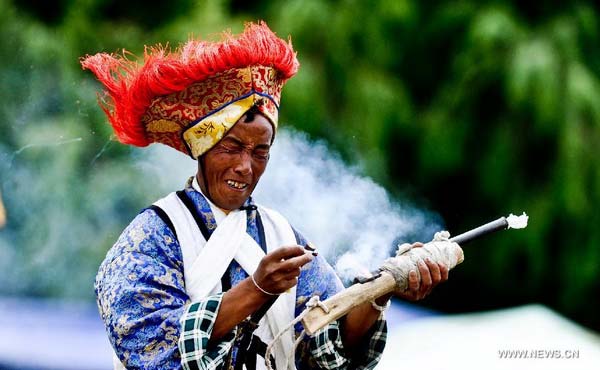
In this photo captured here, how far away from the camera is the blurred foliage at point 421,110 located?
4375mm

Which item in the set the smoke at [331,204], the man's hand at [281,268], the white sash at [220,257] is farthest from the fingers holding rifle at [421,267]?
the smoke at [331,204]

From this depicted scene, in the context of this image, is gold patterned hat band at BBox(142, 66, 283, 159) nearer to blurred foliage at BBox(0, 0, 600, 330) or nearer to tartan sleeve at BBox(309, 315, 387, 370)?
tartan sleeve at BBox(309, 315, 387, 370)

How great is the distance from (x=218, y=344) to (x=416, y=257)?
52 cm

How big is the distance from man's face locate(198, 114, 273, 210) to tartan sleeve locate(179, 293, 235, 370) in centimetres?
34

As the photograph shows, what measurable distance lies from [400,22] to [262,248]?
8.39 ft

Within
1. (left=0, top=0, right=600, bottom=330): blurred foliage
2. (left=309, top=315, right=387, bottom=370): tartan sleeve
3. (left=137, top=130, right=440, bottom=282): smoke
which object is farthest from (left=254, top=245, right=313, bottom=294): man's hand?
(left=0, top=0, right=600, bottom=330): blurred foliage

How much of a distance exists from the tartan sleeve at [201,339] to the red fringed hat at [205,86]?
0.45 meters

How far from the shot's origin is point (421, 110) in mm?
4867

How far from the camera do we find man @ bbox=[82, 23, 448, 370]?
7.34ft

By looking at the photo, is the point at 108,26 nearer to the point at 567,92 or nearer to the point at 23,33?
the point at 23,33

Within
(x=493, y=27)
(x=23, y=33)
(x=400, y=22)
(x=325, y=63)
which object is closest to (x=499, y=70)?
(x=493, y=27)

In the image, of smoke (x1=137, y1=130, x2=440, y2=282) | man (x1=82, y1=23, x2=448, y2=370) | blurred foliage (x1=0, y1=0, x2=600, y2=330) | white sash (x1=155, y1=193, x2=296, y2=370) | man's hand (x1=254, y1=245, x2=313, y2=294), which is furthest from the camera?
blurred foliage (x1=0, y1=0, x2=600, y2=330)

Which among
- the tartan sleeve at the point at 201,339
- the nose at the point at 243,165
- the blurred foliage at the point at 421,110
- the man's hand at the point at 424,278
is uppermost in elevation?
the blurred foliage at the point at 421,110

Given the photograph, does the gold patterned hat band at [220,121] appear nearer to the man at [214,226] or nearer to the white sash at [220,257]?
the man at [214,226]
